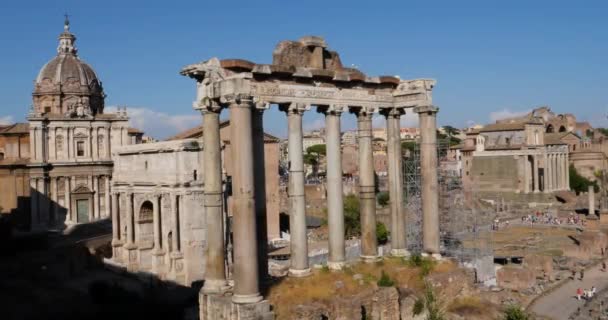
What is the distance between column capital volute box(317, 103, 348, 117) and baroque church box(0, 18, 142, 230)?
26.5 metres

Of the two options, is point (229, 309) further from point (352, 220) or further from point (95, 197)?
point (352, 220)

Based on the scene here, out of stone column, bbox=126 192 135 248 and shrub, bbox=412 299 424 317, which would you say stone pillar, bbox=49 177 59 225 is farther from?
shrub, bbox=412 299 424 317

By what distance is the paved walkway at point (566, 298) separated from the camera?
23.8 m

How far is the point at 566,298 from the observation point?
2634 cm

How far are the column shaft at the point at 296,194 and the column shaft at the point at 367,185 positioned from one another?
219 centimetres

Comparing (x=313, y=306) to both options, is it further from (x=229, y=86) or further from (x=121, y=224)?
(x=121, y=224)

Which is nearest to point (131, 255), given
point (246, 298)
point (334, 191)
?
point (334, 191)

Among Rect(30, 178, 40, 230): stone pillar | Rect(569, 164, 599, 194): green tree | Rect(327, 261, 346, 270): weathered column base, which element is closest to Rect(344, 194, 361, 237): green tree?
Rect(30, 178, 40, 230): stone pillar

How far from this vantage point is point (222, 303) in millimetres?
12219

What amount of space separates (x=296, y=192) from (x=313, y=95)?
7.60 ft

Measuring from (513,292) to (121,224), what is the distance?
19.4m

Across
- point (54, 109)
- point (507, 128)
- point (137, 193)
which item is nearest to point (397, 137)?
point (137, 193)

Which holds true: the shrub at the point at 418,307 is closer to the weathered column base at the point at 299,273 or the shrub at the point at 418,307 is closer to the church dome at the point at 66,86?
the weathered column base at the point at 299,273

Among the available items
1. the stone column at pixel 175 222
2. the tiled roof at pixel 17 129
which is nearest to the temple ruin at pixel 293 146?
the stone column at pixel 175 222
